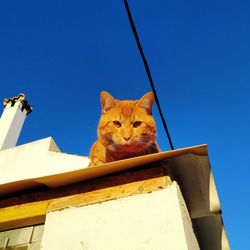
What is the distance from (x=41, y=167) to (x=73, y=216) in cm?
417

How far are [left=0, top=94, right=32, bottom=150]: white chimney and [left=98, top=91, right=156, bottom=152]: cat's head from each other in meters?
4.38

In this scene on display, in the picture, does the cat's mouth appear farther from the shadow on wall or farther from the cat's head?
the shadow on wall

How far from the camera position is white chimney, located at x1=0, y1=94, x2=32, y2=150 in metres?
7.90

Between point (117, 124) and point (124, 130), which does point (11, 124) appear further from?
point (124, 130)

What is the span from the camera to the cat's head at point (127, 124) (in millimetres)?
3689

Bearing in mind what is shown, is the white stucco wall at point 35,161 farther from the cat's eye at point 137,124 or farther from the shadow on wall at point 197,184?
the shadow on wall at point 197,184

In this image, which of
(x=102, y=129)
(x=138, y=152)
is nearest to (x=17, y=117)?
(x=102, y=129)

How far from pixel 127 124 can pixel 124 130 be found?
0.20m

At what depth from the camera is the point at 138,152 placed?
3.63 meters

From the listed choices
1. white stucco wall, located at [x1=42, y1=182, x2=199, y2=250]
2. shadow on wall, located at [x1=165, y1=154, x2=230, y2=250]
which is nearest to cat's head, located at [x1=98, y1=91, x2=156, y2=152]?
shadow on wall, located at [x1=165, y1=154, x2=230, y2=250]

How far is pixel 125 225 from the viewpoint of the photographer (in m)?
2.00

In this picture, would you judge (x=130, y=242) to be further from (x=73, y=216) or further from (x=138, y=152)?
(x=138, y=152)

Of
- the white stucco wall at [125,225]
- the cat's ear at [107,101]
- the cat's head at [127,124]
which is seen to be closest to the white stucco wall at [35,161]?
the cat's ear at [107,101]

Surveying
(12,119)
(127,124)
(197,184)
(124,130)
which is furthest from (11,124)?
(197,184)
